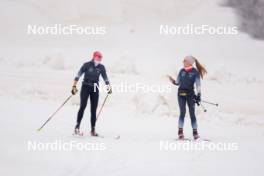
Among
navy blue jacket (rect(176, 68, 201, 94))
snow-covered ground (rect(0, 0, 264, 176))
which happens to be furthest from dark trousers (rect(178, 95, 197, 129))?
snow-covered ground (rect(0, 0, 264, 176))

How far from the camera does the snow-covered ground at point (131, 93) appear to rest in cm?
733

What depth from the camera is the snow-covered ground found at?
24.1ft

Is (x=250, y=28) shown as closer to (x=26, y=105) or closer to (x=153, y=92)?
(x=153, y=92)

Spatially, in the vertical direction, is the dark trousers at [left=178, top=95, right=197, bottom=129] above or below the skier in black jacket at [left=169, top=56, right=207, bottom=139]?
below

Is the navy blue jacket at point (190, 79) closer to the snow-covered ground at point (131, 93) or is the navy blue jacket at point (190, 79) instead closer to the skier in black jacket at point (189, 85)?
the skier in black jacket at point (189, 85)

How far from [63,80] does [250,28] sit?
12101 millimetres

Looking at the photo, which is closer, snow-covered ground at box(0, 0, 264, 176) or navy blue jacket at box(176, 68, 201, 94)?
snow-covered ground at box(0, 0, 264, 176)

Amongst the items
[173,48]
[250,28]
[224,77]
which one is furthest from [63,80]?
[250,28]

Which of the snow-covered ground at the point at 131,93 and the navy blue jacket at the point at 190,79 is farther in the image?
the navy blue jacket at the point at 190,79

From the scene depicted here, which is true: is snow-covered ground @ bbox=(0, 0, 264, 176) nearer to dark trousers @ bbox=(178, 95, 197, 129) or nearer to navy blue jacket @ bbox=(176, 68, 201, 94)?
dark trousers @ bbox=(178, 95, 197, 129)

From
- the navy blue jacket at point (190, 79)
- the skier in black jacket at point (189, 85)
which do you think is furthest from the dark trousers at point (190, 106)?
the navy blue jacket at point (190, 79)

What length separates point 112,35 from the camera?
A: 971 inches

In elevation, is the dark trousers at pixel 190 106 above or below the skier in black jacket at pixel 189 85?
below

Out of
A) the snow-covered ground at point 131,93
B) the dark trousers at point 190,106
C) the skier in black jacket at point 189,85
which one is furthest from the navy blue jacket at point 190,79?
the snow-covered ground at point 131,93
